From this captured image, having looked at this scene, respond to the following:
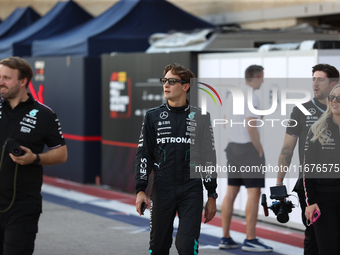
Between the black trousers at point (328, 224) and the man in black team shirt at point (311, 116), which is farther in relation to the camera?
the man in black team shirt at point (311, 116)

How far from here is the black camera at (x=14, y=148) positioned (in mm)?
4754

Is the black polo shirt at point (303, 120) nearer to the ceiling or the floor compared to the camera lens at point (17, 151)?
nearer to the ceiling

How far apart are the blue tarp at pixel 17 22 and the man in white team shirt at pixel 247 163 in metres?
13.8

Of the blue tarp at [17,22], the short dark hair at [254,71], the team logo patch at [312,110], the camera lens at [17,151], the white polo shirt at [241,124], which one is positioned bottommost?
the camera lens at [17,151]

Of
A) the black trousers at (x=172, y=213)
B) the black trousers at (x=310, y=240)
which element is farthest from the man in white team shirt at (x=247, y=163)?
the black trousers at (x=172, y=213)

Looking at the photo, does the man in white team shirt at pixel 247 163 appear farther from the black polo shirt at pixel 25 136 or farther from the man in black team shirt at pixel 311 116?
the black polo shirt at pixel 25 136

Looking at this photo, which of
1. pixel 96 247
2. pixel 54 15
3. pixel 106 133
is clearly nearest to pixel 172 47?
pixel 106 133

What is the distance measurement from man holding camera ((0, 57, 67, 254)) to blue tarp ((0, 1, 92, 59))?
490 inches

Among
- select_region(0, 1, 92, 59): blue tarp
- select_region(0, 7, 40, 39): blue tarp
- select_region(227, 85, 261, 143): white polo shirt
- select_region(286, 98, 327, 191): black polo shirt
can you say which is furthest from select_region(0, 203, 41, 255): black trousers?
select_region(0, 7, 40, 39): blue tarp

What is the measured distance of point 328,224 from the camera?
5.22m

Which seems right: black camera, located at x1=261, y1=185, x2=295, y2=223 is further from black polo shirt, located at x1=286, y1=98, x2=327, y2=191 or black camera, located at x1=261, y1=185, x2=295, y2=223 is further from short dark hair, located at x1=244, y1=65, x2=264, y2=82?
short dark hair, located at x1=244, y1=65, x2=264, y2=82

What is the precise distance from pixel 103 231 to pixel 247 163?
2218 mm

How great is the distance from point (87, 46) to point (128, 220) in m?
5.55

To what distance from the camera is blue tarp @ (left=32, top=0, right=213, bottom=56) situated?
1439 centimetres
